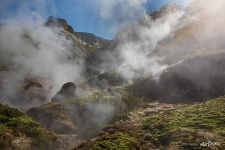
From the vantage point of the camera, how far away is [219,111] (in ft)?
388

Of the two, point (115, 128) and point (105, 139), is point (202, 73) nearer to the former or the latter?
point (115, 128)

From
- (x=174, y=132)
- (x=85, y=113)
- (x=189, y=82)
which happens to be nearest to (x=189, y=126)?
(x=174, y=132)

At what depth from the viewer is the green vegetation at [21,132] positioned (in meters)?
107

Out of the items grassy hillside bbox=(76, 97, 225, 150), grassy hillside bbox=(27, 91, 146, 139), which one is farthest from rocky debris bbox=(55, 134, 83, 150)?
grassy hillside bbox=(76, 97, 225, 150)

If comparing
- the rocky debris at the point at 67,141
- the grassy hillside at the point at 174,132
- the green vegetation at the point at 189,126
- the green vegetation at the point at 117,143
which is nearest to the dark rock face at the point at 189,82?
the green vegetation at the point at 189,126

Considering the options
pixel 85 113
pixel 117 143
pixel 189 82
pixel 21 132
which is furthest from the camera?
pixel 189 82

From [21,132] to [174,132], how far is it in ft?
162

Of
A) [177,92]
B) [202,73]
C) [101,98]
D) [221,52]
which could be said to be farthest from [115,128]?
[221,52]

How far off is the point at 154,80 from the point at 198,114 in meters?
71.8

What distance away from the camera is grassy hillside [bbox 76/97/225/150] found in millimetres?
89125

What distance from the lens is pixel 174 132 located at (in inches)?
3999

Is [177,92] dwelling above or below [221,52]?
below

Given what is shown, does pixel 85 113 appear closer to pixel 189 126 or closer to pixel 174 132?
pixel 189 126

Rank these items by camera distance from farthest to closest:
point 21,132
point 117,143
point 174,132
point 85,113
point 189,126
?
point 85,113 < point 21,132 < point 189,126 < point 174,132 < point 117,143
